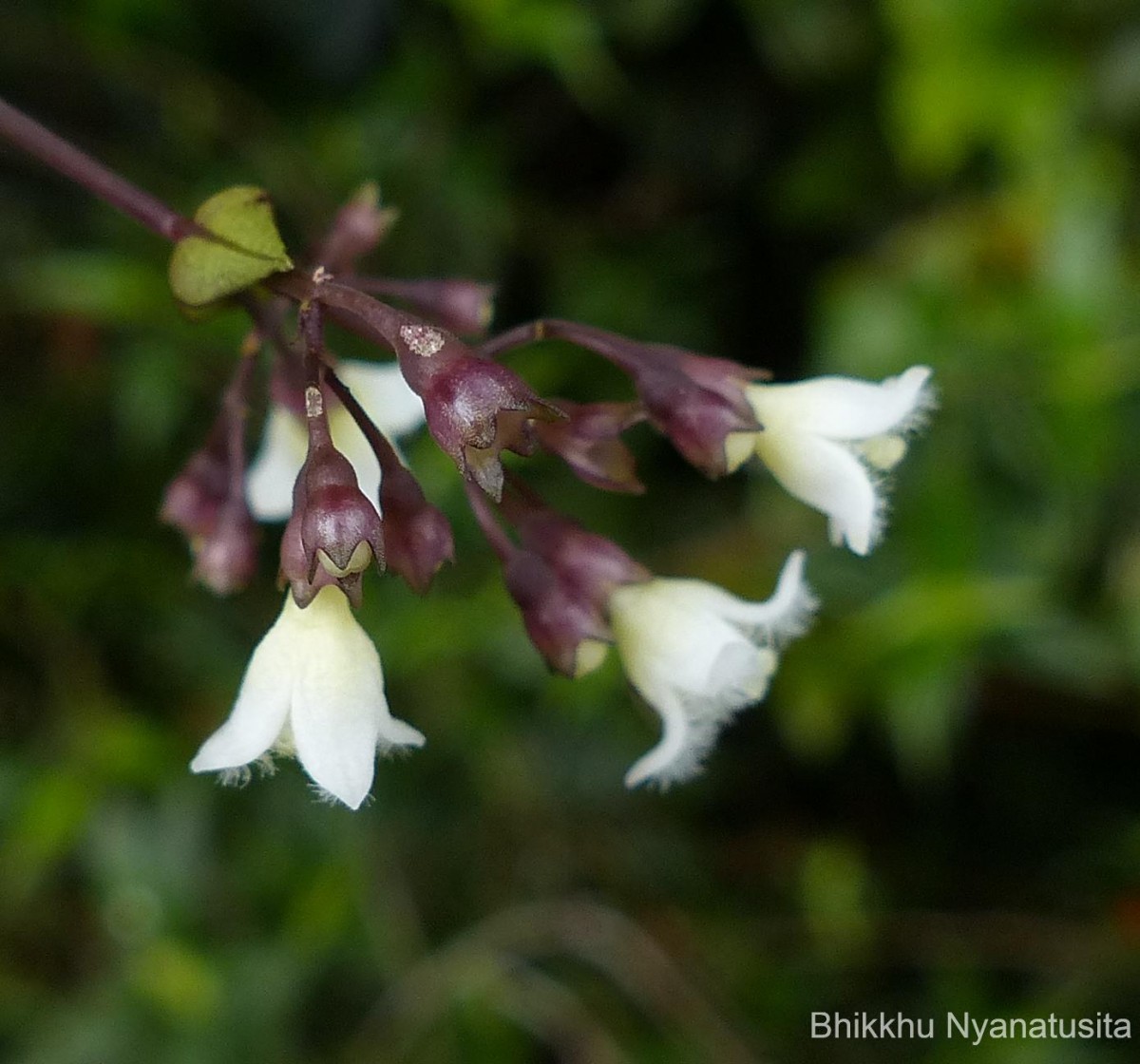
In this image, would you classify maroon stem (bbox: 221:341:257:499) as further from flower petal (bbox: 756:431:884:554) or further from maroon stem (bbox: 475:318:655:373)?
flower petal (bbox: 756:431:884:554)

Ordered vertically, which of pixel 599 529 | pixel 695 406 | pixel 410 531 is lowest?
pixel 410 531

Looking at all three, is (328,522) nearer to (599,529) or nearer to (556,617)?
(556,617)

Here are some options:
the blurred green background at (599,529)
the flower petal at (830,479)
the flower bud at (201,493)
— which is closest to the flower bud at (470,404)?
the flower petal at (830,479)

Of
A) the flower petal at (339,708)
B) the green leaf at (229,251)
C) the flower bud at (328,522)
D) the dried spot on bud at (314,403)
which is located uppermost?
the green leaf at (229,251)

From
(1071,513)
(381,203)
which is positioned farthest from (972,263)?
(381,203)

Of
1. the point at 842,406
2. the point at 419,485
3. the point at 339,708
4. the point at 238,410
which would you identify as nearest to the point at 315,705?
the point at 339,708

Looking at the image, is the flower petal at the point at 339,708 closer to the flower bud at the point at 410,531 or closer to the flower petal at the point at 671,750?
the flower bud at the point at 410,531

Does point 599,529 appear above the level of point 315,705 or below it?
above

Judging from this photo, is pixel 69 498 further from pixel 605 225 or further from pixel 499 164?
pixel 605 225
